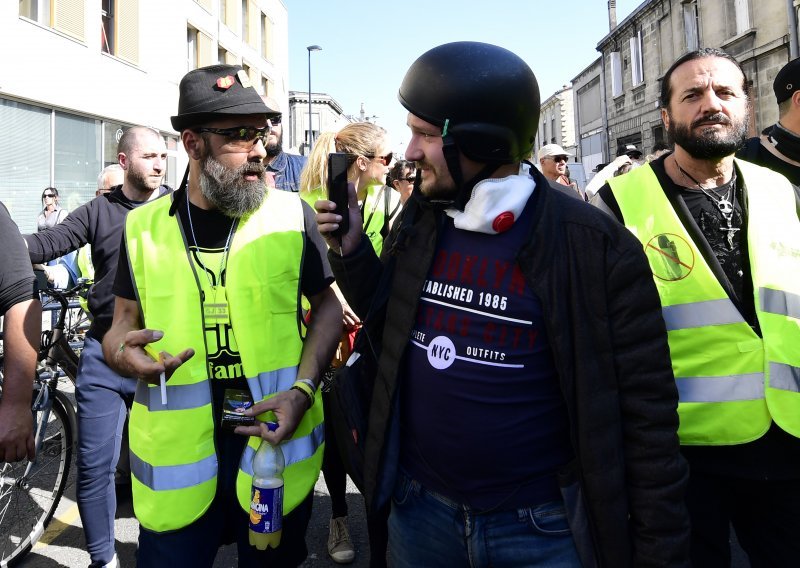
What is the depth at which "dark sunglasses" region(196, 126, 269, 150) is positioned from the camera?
2232 millimetres

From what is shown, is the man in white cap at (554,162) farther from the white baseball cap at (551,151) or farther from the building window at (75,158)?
the building window at (75,158)

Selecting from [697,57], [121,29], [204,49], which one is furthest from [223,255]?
[204,49]

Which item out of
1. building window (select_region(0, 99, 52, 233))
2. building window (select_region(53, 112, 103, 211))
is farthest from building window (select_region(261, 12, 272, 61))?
building window (select_region(0, 99, 52, 233))

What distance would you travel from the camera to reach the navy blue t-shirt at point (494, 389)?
1.61m

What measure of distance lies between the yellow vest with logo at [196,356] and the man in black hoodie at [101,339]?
1.16 metres

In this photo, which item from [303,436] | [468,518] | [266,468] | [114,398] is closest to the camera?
[468,518]

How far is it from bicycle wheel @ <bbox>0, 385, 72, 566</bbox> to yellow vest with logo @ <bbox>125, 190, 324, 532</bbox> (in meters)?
1.84

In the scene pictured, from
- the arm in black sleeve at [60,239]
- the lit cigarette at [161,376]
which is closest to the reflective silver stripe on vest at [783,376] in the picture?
the lit cigarette at [161,376]

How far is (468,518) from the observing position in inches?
64.7

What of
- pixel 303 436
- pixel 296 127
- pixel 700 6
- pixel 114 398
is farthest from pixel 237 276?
pixel 296 127

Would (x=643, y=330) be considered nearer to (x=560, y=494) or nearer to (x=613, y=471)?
(x=613, y=471)

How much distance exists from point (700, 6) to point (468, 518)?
946 inches

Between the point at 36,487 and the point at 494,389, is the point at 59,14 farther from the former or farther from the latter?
the point at 494,389

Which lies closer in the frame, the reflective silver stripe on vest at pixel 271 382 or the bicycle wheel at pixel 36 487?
the reflective silver stripe on vest at pixel 271 382
